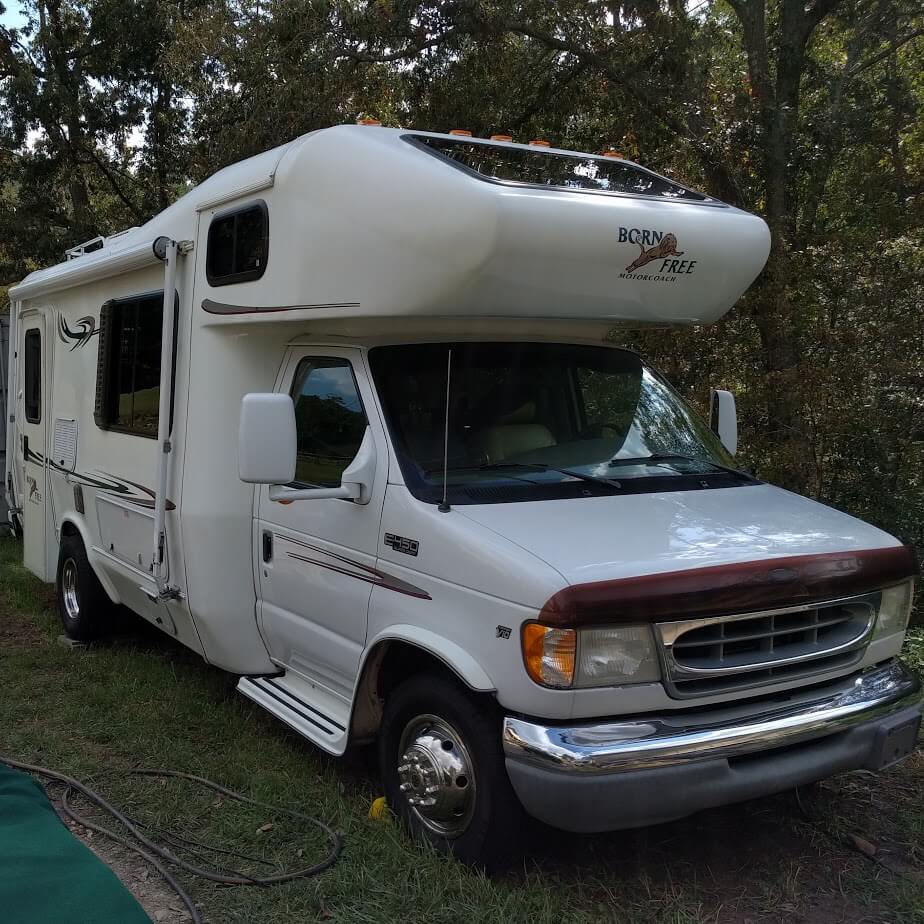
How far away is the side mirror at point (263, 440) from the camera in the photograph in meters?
3.78

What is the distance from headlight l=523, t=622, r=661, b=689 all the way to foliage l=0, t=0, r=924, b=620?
190 inches

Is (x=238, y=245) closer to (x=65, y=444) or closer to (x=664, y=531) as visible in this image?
(x=664, y=531)

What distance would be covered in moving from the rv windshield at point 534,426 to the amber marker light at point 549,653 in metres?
0.73

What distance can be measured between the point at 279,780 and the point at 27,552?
14.7ft

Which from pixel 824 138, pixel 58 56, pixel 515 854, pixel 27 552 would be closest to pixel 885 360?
pixel 824 138

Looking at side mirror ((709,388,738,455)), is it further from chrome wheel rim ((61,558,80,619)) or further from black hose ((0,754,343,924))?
chrome wheel rim ((61,558,80,619))

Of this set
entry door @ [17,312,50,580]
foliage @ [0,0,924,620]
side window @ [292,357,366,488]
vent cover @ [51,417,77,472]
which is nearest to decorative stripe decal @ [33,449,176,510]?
vent cover @ [51,417,77,472]

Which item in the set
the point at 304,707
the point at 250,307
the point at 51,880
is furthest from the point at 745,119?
the point at 51,880

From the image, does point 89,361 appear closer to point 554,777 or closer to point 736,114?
point 554,777

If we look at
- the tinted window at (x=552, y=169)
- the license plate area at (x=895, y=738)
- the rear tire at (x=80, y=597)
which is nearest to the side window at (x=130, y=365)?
the rear tire at (x=80, y=597)

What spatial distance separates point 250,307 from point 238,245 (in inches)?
14.2

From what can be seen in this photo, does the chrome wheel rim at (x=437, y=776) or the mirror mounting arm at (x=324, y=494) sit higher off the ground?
the mirror mounting arm at (x=324, y=494)

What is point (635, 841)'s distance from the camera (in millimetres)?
3969

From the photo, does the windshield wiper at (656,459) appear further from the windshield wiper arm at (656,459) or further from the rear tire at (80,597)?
the rear tire at (80,597)
